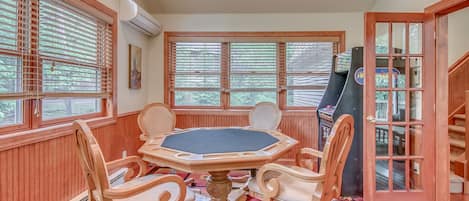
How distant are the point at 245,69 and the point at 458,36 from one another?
3120mm

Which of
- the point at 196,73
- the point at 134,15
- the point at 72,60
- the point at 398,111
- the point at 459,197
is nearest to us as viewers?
the point at 72,60

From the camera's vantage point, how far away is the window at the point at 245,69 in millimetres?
4512

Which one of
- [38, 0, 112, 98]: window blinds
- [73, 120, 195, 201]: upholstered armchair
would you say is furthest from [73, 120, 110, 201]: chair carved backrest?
[38, 0, 112, 98]: window blinds

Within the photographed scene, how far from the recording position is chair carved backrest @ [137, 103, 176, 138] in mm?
3541

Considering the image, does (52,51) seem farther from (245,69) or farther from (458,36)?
(458,36)

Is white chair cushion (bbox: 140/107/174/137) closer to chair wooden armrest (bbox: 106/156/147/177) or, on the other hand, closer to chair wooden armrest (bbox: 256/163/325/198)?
chair wooden armrest (bbox: 106/156/147/177)

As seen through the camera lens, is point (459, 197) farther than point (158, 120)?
No

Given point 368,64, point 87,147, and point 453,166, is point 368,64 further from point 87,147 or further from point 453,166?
point 87,147

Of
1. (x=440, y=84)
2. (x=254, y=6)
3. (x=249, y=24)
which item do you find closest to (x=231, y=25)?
(x=249, y=24)

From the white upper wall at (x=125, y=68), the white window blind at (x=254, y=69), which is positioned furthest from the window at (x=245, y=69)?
the white upper wall at (x=125, y=68)

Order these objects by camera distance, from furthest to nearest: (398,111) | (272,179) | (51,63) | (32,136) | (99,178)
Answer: (398,111) → (51,63) → (32,136) → (272,179) → (99,178)

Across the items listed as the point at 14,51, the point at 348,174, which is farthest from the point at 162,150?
the point at 348,174

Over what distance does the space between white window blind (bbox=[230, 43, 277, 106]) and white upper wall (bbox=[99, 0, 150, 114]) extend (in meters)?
1.36

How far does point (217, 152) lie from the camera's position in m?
2.09
